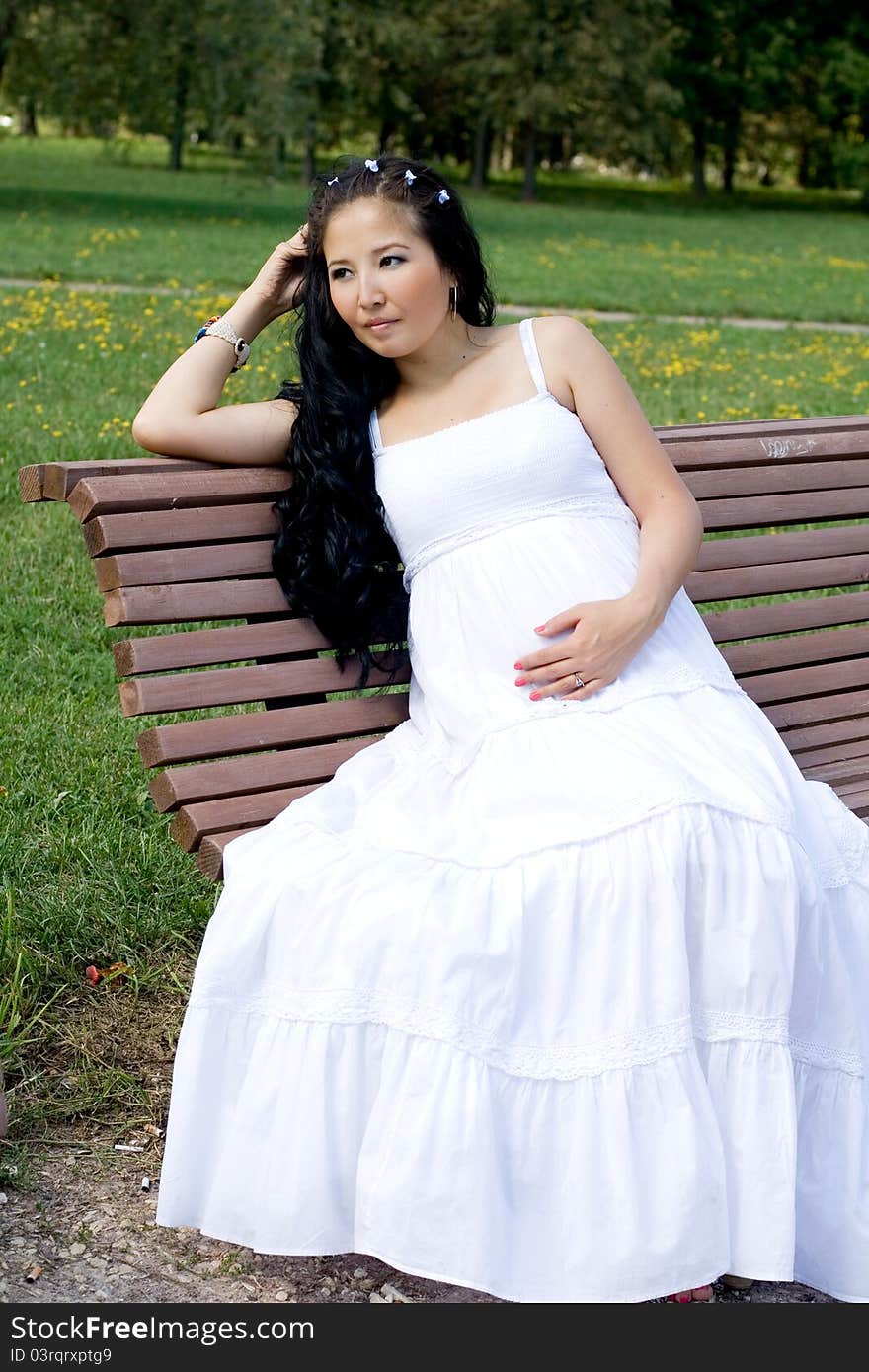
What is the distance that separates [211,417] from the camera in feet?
10.3

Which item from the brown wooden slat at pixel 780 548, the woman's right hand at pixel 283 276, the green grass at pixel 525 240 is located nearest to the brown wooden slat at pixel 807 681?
the brown wooden slat at pixel 780 548

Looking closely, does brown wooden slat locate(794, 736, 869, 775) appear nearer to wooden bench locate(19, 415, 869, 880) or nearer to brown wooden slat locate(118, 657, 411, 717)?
wooden bench locate(19, 415, 869, 880)

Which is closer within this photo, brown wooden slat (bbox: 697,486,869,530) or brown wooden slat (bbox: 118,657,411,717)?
brown wooden slat (bbox: 118,657,411,717)

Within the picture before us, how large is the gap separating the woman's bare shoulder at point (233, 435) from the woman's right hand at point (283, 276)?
200 mm

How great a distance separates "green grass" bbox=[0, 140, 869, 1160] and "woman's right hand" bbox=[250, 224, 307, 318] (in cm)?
21

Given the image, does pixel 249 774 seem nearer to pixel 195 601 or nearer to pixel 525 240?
pixel 195 601

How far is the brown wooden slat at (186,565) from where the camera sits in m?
2.97

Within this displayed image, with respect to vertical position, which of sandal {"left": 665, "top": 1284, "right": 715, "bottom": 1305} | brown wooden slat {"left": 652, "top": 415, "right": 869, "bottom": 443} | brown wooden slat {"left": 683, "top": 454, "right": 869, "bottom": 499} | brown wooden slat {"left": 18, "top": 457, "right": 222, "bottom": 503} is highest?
brown wooden slat {"left": 652, "top": 415, "right": 869, "bottom": 443}

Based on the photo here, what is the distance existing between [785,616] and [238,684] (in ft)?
4.65

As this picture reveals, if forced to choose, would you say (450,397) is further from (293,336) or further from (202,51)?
(202,51)

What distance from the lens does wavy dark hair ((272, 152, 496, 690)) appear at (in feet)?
9.81

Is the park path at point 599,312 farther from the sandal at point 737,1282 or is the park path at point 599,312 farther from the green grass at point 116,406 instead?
the sandal at point 737,1282

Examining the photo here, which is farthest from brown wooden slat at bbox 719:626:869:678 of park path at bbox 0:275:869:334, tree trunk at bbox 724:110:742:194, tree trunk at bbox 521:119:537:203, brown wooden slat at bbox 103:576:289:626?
tree trunk at bbox 724:110:742:194

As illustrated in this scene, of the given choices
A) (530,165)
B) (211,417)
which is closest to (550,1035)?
(211,417)
